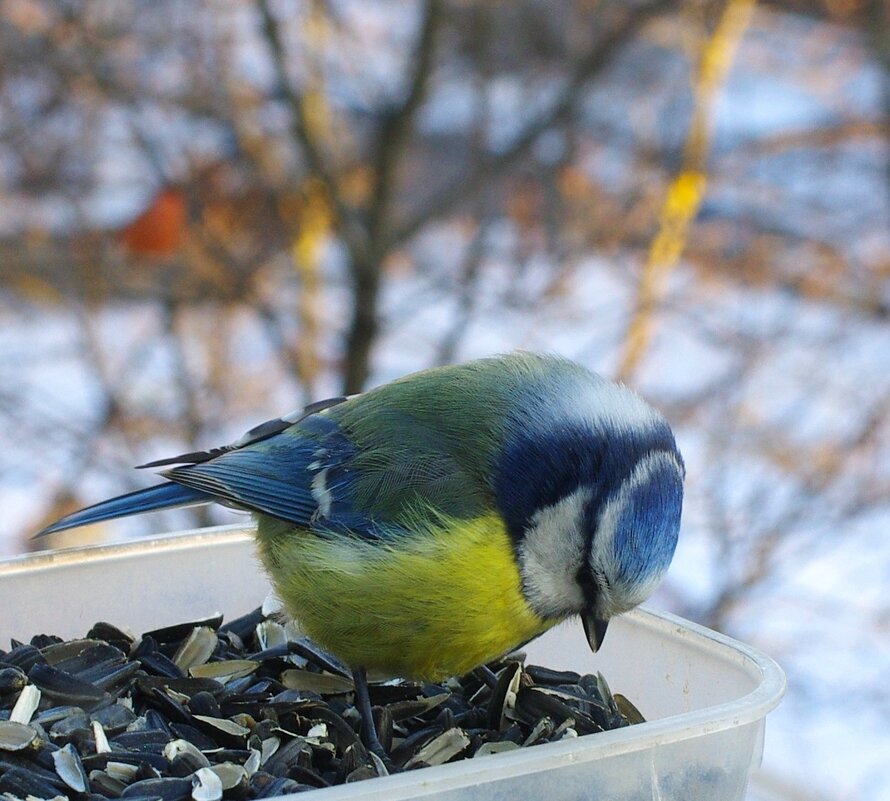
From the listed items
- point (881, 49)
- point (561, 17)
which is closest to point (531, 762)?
point (561, 17)

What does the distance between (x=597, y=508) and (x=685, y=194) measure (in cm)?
225

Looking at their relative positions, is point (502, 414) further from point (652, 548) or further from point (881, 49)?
point (881, 49)

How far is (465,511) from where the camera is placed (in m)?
1.27

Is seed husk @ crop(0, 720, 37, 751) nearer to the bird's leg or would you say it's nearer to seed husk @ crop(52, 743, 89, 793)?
seed husk @ crop(52, 743, 89, 793)

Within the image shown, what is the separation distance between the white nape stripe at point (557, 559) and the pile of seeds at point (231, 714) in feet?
0.34

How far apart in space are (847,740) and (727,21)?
1.90m

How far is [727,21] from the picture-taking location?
10.6 ft

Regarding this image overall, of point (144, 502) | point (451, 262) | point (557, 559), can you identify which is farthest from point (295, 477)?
point (451, 262)

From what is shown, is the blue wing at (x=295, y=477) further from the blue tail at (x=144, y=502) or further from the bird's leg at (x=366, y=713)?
the bird's leg at (x=366, y=713)

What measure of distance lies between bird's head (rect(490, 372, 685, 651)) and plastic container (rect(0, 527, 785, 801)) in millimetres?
100

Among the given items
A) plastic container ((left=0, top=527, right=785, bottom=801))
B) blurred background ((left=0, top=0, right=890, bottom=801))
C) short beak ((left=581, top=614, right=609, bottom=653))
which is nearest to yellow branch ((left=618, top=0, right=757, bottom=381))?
blurred background ((left=0, top=0, right=890, bottom=801))

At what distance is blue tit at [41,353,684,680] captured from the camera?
1223mm

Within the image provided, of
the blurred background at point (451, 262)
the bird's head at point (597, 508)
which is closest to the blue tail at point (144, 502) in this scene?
the bird's head at point (597, 508)

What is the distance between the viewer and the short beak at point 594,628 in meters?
1.28
